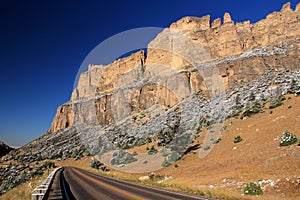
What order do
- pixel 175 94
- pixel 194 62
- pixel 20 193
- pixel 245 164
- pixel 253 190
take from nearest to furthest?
pixel 253 190, pixel 20 193, pixel 245 164, pixel 175 94, pixel 194 62

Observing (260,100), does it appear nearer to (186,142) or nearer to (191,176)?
(186,142)

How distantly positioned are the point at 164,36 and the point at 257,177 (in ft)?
341

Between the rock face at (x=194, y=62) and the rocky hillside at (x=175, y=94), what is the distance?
0.31 m

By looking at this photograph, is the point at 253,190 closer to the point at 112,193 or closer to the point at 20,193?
the point at 112,193

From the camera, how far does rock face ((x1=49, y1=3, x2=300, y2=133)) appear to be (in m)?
60.2

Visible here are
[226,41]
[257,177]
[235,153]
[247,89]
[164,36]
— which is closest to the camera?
[257,177]

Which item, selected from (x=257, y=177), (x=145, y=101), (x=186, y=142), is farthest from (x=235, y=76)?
(x=257, y=177)

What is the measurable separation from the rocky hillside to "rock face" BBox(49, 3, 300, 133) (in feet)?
1.00

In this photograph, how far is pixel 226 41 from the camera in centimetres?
8569

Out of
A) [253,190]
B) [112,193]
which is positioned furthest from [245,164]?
[112,193]

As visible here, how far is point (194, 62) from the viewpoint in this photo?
3337 inches

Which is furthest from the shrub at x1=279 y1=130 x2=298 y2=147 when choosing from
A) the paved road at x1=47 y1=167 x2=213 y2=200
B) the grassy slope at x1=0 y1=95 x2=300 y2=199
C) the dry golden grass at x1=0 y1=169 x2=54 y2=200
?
the dry golden grass at x1=0 y1=169 x2=54 y2=200

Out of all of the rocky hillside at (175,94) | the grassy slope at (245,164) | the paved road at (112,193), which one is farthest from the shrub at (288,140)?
the paved road at (112,193)

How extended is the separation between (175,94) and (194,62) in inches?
774
